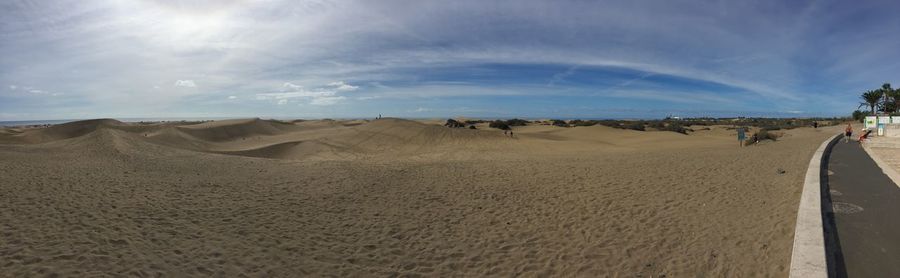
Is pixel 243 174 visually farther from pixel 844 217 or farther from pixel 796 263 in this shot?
pixel 844 217

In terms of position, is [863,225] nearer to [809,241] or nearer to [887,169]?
[809,241]

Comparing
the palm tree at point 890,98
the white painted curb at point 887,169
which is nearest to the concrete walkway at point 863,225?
the white painted curb at point 887,169

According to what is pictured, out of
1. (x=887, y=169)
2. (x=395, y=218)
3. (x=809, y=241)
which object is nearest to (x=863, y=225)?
(x=809, y=241)

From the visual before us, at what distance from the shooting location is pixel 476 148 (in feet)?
75.1

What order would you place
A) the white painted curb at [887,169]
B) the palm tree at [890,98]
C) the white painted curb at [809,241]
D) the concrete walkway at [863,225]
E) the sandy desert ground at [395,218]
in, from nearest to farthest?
the white painted curb at [809,241]
the concrete walkway at [863,225]
the sandy desert ground at [395,218]
the white painted curb at [887,169]
the palm tree at [890,98]

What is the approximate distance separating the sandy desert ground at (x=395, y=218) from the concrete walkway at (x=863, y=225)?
22.3 inches

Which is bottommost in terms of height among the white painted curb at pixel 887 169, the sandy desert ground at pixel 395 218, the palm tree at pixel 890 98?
the sandy desert ground at pixel 395 218

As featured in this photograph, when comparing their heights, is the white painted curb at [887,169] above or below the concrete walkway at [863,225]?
above

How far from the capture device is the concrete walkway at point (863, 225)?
483cm

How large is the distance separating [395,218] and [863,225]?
7.42 metres

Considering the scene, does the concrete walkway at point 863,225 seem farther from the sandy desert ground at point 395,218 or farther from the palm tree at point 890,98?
the palm tree at point 890,98

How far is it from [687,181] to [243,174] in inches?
479

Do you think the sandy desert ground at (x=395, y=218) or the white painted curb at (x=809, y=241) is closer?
the white painted curb at (x=809, y=241)

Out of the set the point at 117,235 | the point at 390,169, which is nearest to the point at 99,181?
the point at 117,235
